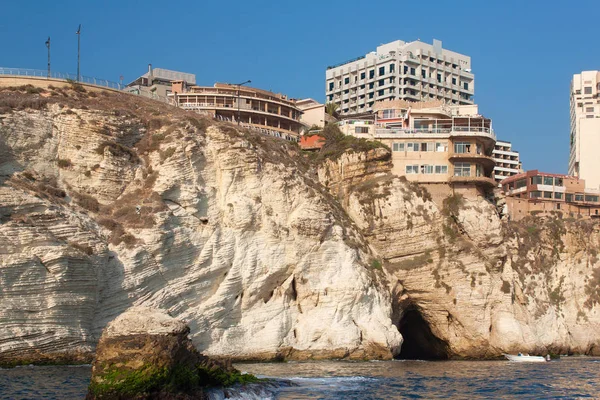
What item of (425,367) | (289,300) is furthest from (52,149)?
(425,367)

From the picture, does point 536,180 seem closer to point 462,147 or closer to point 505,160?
point 462,147

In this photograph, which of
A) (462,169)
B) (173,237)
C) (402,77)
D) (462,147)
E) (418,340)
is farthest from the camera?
(402,77)

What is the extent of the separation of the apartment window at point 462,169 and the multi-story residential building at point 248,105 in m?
18.4

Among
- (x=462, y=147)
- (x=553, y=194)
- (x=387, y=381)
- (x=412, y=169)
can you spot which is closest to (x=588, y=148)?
(x=553, y=194)

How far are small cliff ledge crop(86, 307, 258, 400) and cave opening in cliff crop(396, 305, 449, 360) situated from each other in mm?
34700

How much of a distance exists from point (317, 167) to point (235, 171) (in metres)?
13.8

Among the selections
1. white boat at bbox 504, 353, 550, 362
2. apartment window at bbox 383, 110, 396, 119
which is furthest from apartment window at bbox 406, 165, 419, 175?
apartment window at bbox 383, 110, 396, 119

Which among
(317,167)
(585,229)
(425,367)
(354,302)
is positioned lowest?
(425,367)

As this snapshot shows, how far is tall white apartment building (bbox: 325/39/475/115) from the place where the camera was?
353 ft

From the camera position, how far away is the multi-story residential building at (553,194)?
77.5m

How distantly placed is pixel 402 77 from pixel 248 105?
3418 cm

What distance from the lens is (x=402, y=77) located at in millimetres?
107062

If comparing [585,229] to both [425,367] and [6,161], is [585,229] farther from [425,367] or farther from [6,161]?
[6,161]

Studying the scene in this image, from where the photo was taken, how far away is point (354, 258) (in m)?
52.4
